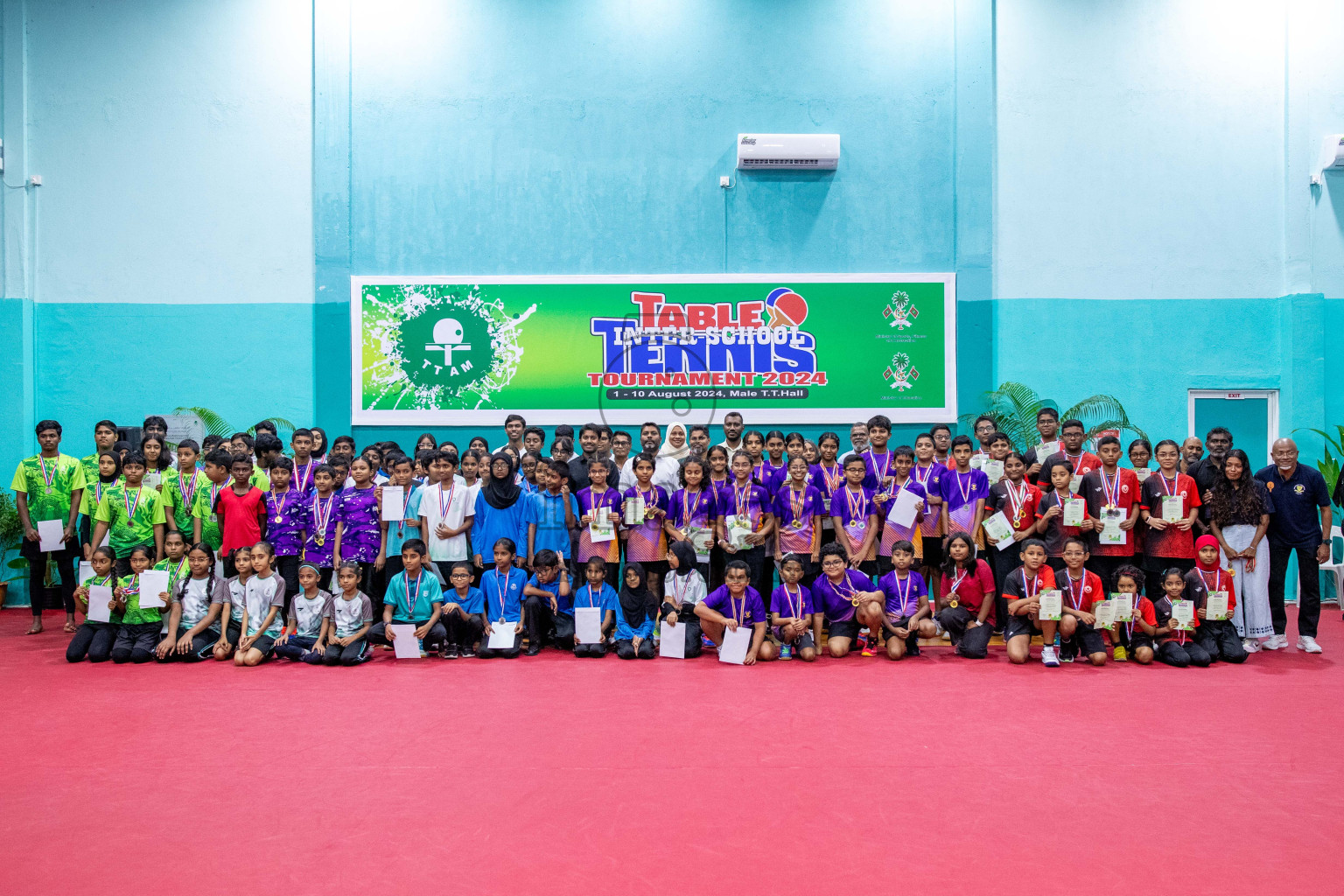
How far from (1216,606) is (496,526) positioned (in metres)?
5.88

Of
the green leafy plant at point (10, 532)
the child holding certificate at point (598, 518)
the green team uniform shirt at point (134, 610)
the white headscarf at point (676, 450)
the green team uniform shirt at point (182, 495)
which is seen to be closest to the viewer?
the green team uniform shirt at point (134, 610)

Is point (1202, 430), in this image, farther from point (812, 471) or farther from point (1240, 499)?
point (812, 471)

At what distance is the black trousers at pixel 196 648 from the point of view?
23.5ft

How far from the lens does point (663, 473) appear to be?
8.65 meters

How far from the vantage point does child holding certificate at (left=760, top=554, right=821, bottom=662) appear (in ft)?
23.5

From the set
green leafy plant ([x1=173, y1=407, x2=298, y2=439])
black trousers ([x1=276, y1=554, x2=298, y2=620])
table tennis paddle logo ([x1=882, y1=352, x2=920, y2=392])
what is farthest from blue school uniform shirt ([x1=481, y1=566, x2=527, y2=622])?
table tennis paddle logo ([x1=882, y1=352, x2=920, y2=392])

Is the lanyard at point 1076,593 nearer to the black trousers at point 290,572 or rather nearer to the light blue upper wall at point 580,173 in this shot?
the light blue upper wall at point 580,173

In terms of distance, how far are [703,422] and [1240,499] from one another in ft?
17.8

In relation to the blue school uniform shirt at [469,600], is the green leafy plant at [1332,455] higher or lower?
higher

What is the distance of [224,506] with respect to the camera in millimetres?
7703

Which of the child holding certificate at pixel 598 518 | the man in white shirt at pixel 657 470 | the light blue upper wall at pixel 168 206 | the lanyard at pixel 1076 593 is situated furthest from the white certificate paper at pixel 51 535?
the lanyard at pixel 1076 593

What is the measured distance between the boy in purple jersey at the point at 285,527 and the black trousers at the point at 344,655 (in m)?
0.78

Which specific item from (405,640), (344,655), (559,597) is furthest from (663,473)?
(344,655)

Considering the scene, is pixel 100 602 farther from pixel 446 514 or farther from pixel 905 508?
pixel 905 508
